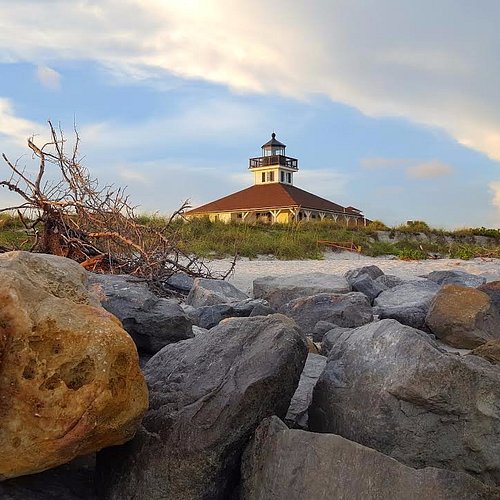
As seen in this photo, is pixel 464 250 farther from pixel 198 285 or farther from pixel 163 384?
pixel 163 384

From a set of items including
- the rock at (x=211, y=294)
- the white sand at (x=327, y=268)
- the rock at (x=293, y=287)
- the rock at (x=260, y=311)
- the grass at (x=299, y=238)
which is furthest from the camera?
the grass at (x=299, y=238)

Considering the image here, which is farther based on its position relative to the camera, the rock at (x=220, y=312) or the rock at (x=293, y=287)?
the rock at (x=293, y=287)

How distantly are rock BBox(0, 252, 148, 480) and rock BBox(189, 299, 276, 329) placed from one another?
315cm

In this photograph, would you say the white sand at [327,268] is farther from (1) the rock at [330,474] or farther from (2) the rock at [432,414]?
(1) the rock at [330,474]

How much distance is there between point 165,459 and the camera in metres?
2.70

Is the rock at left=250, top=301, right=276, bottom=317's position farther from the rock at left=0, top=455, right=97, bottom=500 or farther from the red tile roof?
the red tile roof

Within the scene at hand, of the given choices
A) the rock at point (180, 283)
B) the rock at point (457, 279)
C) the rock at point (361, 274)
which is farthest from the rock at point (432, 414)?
the rock at point (457, 279)

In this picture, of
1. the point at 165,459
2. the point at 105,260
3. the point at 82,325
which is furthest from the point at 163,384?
the point at 105,260

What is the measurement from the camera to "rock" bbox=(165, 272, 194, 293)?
319 inches

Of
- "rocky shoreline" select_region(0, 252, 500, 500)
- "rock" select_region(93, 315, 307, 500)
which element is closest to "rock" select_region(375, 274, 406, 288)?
"rocky shoreline" select_region(0, 252, 500, 500)

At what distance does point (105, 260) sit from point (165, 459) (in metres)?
5.48

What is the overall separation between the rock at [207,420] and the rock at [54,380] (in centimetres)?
33

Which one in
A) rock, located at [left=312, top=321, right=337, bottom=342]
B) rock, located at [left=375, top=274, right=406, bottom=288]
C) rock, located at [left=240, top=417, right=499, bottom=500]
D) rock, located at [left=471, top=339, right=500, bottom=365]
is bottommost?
rock, located at [left=240, top=417, right=499, bottom=500]

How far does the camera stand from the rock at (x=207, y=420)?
105 inches
